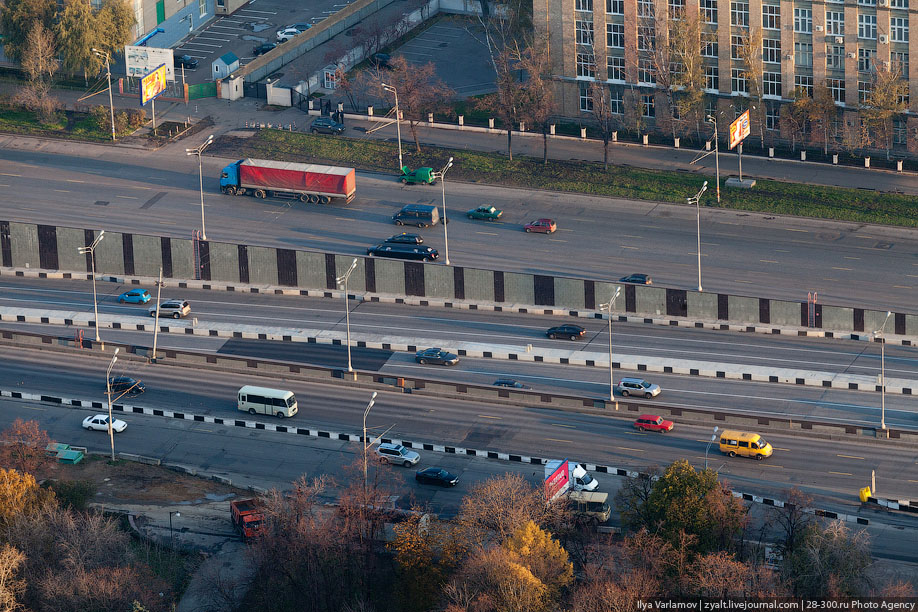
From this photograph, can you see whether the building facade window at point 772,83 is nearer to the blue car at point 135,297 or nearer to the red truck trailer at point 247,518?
the blue car at point 135,297

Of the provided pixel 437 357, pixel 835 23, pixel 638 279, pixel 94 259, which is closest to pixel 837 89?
pixel 835 23

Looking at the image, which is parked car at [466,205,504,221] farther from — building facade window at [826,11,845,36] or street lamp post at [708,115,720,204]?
building facade window at [826,11,845,36]

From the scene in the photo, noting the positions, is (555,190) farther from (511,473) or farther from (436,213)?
(511,473)

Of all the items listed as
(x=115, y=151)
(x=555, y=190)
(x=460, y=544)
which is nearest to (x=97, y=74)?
(x=115, y=151)

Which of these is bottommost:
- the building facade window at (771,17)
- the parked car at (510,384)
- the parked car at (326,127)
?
the parked car at (510,384)

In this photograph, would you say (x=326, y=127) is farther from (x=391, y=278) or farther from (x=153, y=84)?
(x=391, y=278)

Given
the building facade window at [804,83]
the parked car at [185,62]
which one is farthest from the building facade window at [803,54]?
the parked car at [185,62]
